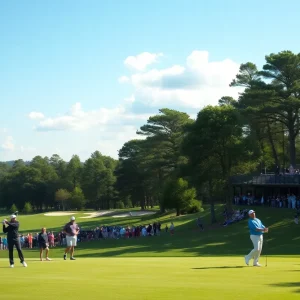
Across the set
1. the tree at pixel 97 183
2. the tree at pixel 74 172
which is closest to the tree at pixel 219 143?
the tree at pixel 97 183

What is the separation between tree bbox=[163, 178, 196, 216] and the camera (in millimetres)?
68000

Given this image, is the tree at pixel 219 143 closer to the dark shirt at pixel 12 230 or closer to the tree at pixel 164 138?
the tree at pixel 164 138

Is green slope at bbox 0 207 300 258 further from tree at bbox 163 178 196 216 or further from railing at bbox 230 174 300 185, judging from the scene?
tree at bbox 163 178 196 216

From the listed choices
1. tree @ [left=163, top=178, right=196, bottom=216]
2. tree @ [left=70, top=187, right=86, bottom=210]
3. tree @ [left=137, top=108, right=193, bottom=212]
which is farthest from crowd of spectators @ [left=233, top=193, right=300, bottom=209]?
tree @ [left=70, top=187, right=86, bottom=210]

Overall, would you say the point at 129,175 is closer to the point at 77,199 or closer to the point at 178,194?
the point at 77,199

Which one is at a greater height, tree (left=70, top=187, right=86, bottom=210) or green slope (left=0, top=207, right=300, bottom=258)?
tree (left=70, top=187, right=86, bottom=210)

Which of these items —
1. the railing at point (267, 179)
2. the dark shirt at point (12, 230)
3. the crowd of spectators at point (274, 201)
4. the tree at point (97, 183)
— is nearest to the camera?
the dark shirt at point (12, 230)

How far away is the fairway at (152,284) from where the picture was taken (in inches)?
403

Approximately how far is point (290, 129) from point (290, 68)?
7.16m

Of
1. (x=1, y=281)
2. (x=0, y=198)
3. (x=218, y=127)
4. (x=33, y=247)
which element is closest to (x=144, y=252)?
(x=33, y=247)

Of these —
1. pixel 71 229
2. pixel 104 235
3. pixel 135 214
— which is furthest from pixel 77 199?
pixel 71 229

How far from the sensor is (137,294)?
405 inches

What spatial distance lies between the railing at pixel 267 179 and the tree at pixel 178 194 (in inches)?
350

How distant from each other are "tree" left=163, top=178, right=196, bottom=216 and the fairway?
52390 millimetres
